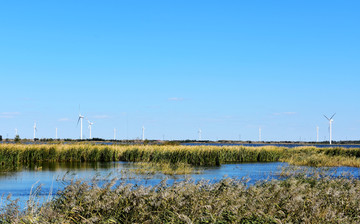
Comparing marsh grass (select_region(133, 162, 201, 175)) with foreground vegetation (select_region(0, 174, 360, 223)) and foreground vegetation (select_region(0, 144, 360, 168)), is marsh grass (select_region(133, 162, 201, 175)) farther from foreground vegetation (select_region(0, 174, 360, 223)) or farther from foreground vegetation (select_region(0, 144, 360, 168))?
foreground vegetation (select_region(0, 174, 360, 223))

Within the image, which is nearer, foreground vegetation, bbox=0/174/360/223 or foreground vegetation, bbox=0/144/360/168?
foreground vegetation, bbox=0/174/360/223

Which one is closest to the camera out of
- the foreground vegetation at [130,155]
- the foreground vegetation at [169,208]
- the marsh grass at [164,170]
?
the foreground vegetation at [169,208]

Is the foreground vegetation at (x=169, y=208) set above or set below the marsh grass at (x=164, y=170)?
above

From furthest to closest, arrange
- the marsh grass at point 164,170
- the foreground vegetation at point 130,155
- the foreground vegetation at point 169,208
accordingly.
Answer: the foreground vegetation at point 130,155, the marsh grass at point 164,170, the foreground vegetation at point 169,208

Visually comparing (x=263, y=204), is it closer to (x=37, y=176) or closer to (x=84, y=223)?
(x=84, y=223)

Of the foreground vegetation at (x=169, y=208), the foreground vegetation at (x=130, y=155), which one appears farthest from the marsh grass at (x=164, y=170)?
the foreground vegetation at (x=169, y=208)

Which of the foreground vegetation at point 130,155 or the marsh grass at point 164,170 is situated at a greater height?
the foreground vegetation at point 130,155

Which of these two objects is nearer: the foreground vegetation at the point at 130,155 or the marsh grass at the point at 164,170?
the marsh grass at the point at 164,170

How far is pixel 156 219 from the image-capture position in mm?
10773

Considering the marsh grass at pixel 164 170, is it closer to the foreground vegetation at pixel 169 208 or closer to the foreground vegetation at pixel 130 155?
the foreground vegetation at pixel 130 155

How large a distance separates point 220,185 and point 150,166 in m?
24.8

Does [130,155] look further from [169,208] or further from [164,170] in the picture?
[169,208]

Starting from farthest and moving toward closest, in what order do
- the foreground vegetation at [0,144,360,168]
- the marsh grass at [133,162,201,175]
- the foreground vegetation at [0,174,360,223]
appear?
the foreground vegetation at [0,144,360,168] → the marsh grass at [133,162,201,175] → the foreground vegetation at [0,174,360,223]

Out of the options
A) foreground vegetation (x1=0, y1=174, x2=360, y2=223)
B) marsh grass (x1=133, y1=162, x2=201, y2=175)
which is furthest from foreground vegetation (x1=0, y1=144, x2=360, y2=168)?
foreground vegetation (x1=0, y1=174, x2=360, y2=223)
